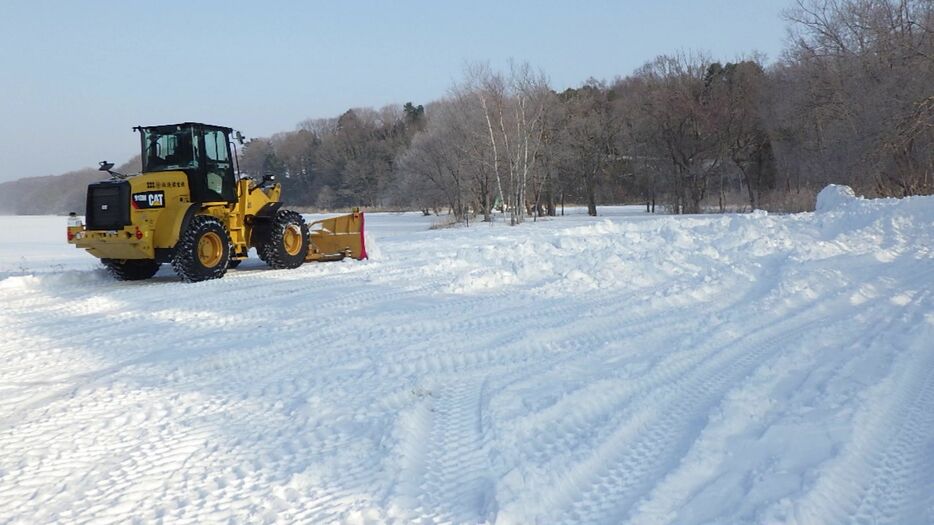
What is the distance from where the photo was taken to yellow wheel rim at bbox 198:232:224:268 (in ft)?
38.5

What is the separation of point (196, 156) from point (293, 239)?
2371mm

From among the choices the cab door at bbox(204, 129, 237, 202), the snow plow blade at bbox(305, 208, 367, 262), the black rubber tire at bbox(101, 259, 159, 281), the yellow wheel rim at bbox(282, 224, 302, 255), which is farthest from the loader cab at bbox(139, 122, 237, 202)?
the snow plow blade at bbox(305, 208, 367, 262)

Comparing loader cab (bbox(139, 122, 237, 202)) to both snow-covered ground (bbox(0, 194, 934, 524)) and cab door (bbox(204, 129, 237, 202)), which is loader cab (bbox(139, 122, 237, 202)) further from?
snow-covered ground (bbox(0, 194, 934, 524))

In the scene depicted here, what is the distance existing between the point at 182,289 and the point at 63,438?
662cm

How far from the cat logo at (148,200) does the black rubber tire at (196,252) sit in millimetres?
575

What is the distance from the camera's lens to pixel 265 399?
505cm

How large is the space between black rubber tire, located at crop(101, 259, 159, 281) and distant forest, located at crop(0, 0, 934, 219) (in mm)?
2294

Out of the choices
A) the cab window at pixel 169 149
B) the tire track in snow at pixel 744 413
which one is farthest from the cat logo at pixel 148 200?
the tire track in snow at pixel 744 413

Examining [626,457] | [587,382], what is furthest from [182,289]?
[626,457]

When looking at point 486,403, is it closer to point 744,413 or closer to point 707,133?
point 744,413

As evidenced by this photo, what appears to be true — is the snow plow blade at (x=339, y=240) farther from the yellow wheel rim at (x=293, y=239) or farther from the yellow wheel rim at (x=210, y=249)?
the yellow wheel rim at (x=210, y=249)

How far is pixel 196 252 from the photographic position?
11.4m

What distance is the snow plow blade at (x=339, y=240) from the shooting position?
45.7ft

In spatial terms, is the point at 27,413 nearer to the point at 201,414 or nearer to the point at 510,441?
the point at 201,414
